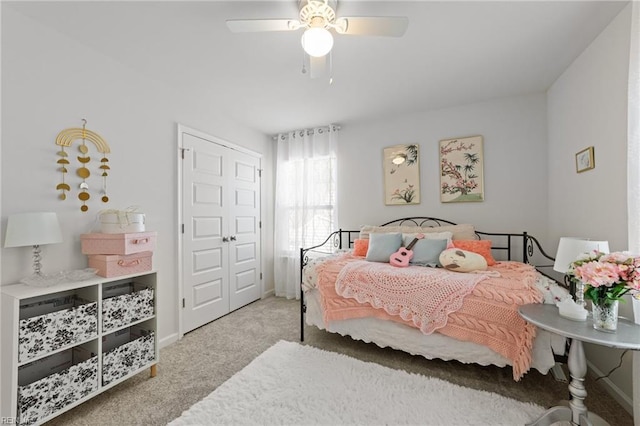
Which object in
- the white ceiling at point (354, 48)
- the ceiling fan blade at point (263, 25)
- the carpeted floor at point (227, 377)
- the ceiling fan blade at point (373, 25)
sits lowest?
the carpeted floor at point (227, 377)

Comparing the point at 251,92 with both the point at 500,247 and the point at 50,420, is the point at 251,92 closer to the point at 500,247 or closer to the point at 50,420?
the point at 50,420

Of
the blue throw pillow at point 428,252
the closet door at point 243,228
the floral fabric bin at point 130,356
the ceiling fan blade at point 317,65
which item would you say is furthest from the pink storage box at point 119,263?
the blue throw pillow at point 428,252

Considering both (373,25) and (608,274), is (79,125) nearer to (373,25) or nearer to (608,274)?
(373,25)

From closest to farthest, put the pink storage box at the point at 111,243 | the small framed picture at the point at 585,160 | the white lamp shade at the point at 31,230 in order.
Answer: the white lamp shade at the point at 31,230 → the pink storage box at the point at 111,243 → the small framed picture at the point at 585,160

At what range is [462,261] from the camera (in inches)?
89.8

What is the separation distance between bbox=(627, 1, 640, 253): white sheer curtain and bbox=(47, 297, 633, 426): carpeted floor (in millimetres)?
1074

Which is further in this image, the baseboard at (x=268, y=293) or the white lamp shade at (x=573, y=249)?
the baseboard at (x=268, y=293)

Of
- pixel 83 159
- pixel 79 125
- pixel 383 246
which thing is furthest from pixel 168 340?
pixel 383 246

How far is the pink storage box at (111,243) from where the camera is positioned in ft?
5.98

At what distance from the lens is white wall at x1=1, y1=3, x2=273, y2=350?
1.62m

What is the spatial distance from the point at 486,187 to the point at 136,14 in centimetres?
348

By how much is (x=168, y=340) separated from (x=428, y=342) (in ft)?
7.69

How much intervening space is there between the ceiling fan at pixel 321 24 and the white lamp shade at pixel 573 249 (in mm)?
1586

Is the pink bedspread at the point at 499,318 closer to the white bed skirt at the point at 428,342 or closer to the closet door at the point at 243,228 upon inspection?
the white bed skirt at the point at 428,342
